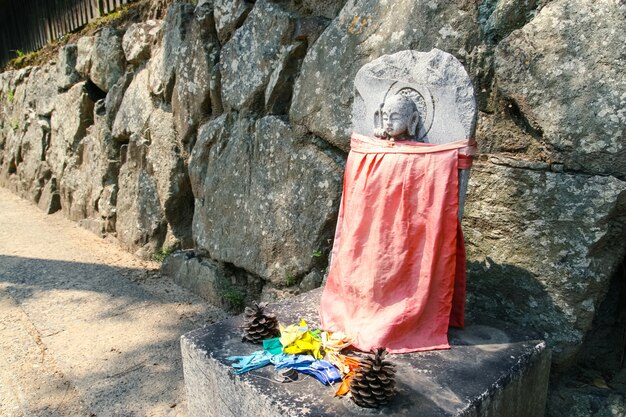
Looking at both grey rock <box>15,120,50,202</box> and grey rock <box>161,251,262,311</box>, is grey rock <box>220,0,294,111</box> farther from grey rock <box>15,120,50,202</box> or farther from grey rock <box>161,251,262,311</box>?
grey rock <box>15,120,50,202</box>

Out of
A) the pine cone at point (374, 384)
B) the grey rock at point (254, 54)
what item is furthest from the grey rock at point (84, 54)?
the pine cone at point (374, 384)

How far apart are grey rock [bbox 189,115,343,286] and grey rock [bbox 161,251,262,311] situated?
10 cm

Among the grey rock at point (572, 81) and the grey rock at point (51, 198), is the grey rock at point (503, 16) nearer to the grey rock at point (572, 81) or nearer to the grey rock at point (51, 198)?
the grey rock at point (572, 81)

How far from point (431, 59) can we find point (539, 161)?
0.63 m

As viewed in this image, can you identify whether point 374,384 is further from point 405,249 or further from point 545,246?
point 545,246

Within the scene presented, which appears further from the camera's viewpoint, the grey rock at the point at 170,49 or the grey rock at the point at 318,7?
the grey rock at the point at 170,49

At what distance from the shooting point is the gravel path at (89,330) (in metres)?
2.49

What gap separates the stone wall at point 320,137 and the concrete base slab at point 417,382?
269mm

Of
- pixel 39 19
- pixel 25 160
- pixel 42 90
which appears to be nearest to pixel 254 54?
pixel 42 90

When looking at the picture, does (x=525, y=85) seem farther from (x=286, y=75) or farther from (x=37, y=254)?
(x=37, y=254)

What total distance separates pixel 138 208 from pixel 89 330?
1.51 m

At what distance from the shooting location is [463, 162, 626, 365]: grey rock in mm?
1984

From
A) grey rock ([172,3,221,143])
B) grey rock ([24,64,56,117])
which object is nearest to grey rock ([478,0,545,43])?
grey rock ([172,3,221,143])

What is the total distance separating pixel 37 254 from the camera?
15.3 ft
